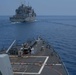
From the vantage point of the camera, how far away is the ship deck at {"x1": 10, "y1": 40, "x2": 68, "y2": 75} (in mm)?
A: 39156

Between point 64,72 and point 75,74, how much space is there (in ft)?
36.3

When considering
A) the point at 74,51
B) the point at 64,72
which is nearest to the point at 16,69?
A: the point at 64,72

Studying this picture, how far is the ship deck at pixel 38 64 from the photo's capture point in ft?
128

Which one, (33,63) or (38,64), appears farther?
(33,63)

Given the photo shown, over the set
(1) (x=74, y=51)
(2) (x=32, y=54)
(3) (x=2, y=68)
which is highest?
(3) (x=2, y=68)

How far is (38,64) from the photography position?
4419 centimetres

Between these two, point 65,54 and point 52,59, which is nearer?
point 52,59

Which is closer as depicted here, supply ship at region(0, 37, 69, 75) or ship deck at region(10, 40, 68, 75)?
supply ship at region(0, 37, 69, 75)

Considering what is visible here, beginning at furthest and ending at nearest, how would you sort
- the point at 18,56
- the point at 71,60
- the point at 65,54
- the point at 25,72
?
1. the point at 65,54
2. the point at 71,60
3. the point at 18,56
4. the point at 25,72

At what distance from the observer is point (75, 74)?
49.6 metres

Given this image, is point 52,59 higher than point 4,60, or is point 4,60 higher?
point 4,60

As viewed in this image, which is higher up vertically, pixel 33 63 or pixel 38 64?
pixel 38 64

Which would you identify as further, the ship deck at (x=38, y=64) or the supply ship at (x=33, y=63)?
the ship deck at (x=38, y=64)

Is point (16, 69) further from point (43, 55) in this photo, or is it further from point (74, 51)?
point (74, 51)
